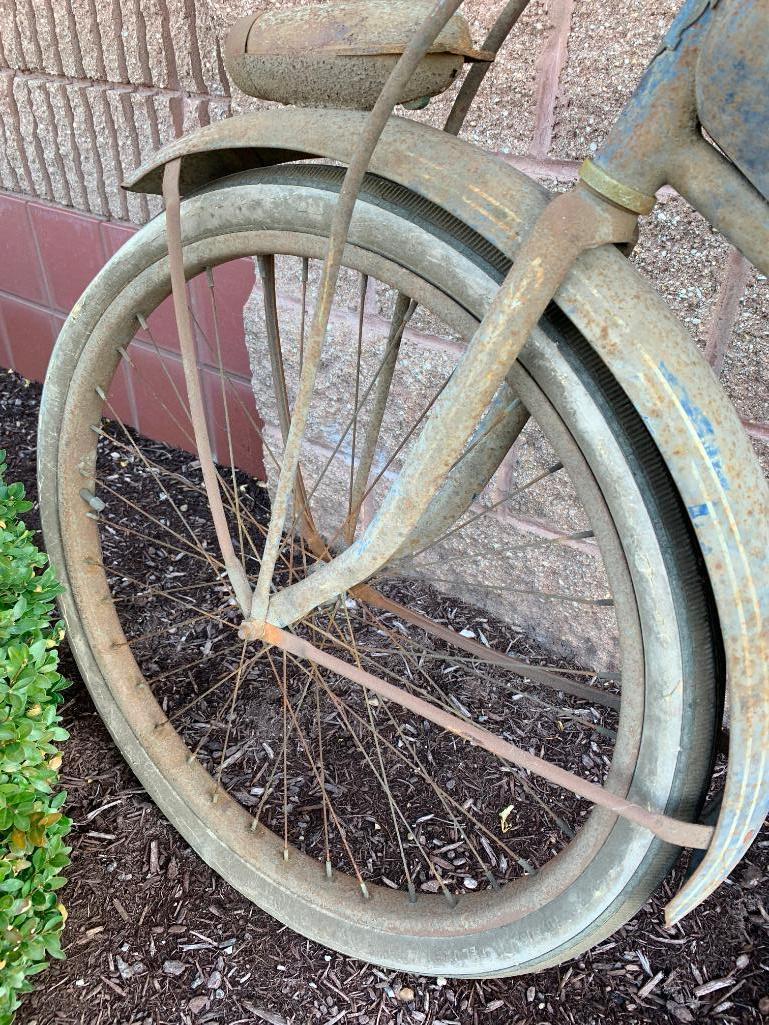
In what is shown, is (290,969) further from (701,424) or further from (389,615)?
(701,424)

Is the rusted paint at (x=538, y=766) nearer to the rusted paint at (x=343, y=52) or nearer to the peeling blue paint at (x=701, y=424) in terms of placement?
the peeling blue paint at (x=701, y=424)

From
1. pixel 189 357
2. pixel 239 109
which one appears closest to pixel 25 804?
pixel 189 357

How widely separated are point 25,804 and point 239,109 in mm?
1303

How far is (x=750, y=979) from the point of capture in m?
1.20

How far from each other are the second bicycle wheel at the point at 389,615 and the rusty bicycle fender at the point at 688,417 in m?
0.04

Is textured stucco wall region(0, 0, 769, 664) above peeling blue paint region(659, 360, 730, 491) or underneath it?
above

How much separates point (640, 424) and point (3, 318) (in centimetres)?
231

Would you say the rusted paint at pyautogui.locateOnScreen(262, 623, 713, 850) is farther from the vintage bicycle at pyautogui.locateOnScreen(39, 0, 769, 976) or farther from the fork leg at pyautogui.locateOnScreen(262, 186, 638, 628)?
the fork leg at pyautogui.locateOnScreen(262, 186, 638, 628)

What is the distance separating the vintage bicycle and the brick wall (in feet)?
1.18

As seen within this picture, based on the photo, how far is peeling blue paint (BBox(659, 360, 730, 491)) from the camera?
0.70 metres

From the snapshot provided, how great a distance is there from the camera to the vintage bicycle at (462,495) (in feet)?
2.31

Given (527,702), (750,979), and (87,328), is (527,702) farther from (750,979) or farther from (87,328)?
(87,328)

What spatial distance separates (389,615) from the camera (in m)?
1.80

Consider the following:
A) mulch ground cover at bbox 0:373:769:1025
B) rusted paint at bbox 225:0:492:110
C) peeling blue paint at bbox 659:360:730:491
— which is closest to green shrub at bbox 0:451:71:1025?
mulch ground cover at bbox 0:373:769:1025
